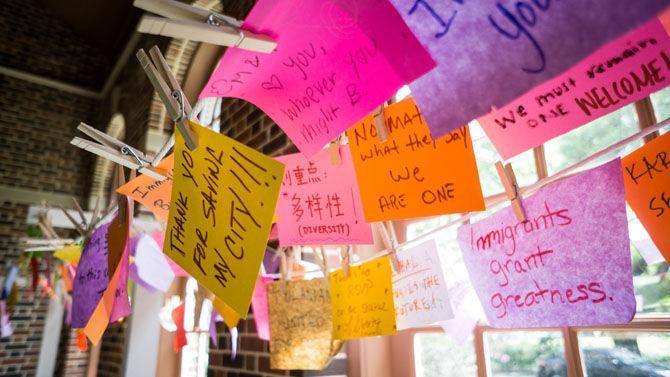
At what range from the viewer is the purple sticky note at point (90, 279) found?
112cm

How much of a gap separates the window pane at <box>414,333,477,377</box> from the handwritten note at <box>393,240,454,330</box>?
0.25 m

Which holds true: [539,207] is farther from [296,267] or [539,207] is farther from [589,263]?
[296,267]

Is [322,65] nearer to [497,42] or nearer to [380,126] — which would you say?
[380,126]

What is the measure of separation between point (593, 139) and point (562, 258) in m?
0.44

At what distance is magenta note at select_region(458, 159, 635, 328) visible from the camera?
0.57 metres

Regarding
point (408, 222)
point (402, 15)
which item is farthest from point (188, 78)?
point (402, 15)

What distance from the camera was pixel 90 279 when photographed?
1.17 meters

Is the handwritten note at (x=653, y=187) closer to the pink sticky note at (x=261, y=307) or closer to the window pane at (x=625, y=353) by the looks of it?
the window pane at (x=625, y=353)

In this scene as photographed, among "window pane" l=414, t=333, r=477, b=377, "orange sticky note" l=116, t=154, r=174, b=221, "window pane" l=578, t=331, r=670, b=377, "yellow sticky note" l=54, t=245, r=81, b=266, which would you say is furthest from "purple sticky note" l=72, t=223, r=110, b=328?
"window pane" l=578, t=331, r=670, b=377

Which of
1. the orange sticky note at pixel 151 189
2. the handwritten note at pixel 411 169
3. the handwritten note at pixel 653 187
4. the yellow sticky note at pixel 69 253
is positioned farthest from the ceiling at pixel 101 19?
the handwritten note at pixel 653 187

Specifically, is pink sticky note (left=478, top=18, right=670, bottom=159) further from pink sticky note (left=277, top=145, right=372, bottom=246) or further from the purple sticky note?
the purple sticky note

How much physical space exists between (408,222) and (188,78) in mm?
2240

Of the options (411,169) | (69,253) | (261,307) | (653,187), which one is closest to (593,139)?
(653,187)

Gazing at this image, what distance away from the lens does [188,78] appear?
114 inches
